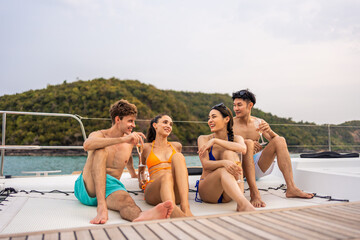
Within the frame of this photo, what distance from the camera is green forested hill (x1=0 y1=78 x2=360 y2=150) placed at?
15911mm

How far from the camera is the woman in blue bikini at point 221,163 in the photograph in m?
2.18

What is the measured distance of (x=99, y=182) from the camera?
2152 mm

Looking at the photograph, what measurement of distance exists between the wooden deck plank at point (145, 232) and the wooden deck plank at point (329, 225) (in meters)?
0.70

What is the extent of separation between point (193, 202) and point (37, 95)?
86.7 ft

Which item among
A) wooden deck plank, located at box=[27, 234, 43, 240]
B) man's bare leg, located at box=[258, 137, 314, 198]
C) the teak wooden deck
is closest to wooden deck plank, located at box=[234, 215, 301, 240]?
the teak wooden deck

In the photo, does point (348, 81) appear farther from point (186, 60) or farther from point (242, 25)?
point (186, 60)

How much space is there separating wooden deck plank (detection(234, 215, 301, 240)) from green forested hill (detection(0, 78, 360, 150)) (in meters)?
9.18

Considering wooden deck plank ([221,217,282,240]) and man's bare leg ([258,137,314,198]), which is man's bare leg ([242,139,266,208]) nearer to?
man's bare leg ([258,137,314,198])

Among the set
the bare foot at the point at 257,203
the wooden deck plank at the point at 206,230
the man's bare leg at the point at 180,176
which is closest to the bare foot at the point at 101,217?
the man's bare leg at the point at 180,176

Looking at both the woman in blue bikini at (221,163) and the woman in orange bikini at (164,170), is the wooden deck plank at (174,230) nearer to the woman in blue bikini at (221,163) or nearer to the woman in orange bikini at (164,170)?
the woman in orange bikini at (164,170)

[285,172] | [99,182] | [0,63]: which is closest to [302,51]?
[285,172]

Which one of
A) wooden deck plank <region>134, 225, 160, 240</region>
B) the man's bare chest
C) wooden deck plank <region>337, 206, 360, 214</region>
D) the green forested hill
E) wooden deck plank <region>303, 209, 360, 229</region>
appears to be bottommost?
wooden deck plank <region>337, 206, 360, 214</region>

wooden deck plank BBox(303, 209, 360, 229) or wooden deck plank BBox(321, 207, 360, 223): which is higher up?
wooden deck plank BBox(303, 209, 360, 229)

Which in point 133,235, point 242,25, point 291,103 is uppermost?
point 242,25
